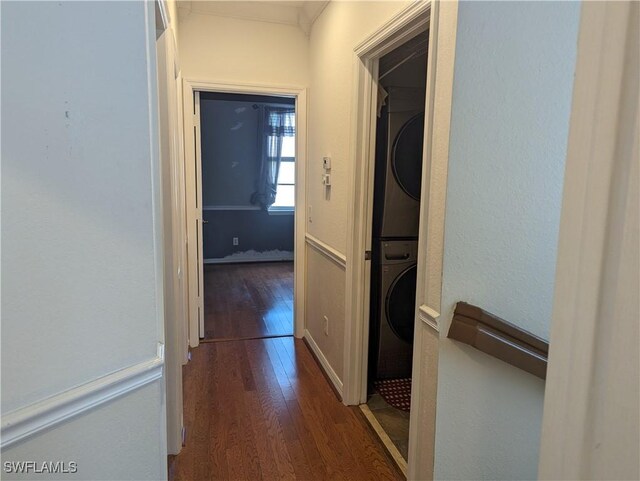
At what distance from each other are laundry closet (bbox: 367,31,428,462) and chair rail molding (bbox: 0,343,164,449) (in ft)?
→ 5.69

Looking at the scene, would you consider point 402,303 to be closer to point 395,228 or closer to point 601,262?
point 395,228

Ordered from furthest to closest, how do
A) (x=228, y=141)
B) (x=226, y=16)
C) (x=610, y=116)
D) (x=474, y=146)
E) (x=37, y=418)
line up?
(x=228, y=141)
(x=226, y=16)
(x=474, y=146)
(x=37, y=418)
(x=610, y=116)

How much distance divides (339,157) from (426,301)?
1323 millimetres

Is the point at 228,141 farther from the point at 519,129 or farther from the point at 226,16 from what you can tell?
the point at 519,129

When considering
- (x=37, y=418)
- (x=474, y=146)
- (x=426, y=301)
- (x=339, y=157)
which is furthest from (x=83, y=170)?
(x=339, y=157)

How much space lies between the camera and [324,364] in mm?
2953

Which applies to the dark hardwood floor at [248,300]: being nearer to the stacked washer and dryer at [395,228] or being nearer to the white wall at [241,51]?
the stacked washer and dryer at [395,228]

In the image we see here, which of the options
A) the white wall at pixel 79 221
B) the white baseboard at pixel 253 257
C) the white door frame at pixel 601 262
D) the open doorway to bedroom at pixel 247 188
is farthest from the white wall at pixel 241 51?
the white baseboard at pixel 253 257

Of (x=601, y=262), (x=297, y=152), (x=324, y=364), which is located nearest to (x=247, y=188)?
(x=297, y=152)

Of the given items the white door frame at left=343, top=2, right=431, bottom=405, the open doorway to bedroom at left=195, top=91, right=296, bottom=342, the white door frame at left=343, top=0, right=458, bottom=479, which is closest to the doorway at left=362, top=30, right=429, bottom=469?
the white door frame at left=343, top=2, right=431, bottom=405

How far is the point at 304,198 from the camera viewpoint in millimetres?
3430

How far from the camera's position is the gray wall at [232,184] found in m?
6.42

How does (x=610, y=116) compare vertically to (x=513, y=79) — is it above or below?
below

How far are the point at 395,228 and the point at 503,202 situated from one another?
1470 mm
